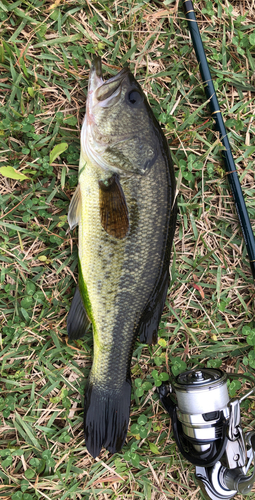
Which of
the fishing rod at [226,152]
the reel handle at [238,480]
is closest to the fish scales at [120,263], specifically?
the fishing rod at [226,152]

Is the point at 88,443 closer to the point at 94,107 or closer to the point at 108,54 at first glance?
the point at 94,107

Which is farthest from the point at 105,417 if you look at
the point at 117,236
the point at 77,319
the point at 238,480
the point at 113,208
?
the point at 113,208

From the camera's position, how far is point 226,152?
2.19 metres

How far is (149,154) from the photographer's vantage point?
5.66 feet

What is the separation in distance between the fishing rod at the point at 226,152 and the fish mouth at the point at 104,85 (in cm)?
69

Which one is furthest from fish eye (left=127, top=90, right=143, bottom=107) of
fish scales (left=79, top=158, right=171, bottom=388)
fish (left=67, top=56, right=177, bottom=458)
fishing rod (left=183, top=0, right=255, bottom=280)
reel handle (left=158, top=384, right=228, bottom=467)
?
reel handle (left=158, top=384, right=228, bottom=467)

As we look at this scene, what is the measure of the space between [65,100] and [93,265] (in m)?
1.05

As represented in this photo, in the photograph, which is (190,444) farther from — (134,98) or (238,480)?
(134,98)

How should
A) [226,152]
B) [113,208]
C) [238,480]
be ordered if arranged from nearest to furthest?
[113,208], [238,480], [226,152]

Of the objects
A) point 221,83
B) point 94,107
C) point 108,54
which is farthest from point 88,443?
point 221,83

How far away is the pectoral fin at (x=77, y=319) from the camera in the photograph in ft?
6.32

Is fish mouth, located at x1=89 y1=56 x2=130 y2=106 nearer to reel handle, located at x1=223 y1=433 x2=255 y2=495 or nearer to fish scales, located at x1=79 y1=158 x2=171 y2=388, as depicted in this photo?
fish scales, located at x1=79 y1=158 x2=171 y2=388

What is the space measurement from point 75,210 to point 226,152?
111cm

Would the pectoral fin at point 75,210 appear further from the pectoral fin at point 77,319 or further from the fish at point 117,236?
the pectoral fin at point 77,319
